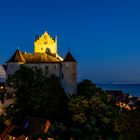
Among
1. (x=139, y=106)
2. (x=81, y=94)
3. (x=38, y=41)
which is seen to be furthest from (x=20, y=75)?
(x=139, y=106)

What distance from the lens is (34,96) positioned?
5856cm

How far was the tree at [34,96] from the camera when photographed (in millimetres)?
58844

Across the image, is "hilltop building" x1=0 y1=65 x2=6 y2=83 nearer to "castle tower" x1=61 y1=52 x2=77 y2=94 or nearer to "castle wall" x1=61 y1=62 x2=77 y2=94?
"castle tower" x1=61 y1=52 x2=77 y2=94

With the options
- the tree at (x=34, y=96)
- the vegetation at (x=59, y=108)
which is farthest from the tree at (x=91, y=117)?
the tree at (x=34, y=96)

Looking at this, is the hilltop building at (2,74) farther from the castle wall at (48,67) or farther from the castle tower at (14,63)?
the castle wall at (48,67)

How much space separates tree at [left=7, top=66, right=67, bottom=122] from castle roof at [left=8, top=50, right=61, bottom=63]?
4826 mm

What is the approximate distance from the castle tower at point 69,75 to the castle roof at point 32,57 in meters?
2.95

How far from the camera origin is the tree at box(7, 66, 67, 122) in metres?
58.8

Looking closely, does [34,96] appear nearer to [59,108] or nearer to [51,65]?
[59,108]

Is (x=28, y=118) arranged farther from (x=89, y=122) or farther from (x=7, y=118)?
(x=89, y=122)

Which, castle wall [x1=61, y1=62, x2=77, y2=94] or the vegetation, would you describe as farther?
castle wall [x1=61, y1=62, x2=77, y2=94]

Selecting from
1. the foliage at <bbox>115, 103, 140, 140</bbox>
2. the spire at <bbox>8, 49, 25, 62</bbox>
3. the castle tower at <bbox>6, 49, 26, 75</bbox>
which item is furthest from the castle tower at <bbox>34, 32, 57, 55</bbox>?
the foliage at <bbox>115, 103, 140, 140</bbox>

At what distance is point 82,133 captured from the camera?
55.2 meters

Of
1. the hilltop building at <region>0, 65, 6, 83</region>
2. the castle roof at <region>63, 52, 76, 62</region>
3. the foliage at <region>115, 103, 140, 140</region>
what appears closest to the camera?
the foliage at <region>115, 103, 140, 140</region>
